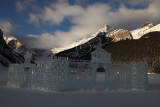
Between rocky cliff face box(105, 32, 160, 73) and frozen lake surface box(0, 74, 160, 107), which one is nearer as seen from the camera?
frozen lake surface box(0, 74, 160, 107)

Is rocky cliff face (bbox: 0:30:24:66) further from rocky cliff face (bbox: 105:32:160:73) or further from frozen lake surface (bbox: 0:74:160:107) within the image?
frozen lake surface (bbox: 0:74:160:107)

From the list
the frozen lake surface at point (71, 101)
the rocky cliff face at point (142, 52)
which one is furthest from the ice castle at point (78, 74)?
the rocky cliff face at point (142, 52)

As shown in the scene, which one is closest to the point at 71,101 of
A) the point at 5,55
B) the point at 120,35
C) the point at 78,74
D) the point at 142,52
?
the point at 78,74

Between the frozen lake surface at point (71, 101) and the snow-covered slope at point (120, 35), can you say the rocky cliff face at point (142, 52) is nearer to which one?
the frozen lake surface at point (71, 101)

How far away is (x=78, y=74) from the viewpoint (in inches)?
623

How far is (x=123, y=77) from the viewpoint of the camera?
1770 cm

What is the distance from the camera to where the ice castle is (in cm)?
1466

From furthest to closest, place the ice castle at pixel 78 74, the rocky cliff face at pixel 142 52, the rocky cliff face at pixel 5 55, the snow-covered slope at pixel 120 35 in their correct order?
the snow-covered slope at pixel 120 35
the rocky cliff face at pixel 5 55
the rocky cliff face at pixel 142 52
the ice castle at pixel 78 74

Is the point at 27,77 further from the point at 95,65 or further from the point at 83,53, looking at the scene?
the point at 83,53

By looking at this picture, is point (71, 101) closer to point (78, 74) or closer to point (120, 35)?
point (78, 74)

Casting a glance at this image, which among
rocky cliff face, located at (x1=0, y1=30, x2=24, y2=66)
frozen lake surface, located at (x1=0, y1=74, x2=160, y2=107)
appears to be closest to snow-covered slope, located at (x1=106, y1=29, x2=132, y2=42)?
rocky cliff face, located at (x1=0, y1=30, x2=24, y2=66)

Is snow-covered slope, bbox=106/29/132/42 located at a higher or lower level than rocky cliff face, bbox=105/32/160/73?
higher

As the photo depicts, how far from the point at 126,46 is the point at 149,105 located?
53.6 meters

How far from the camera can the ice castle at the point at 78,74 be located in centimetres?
1466
